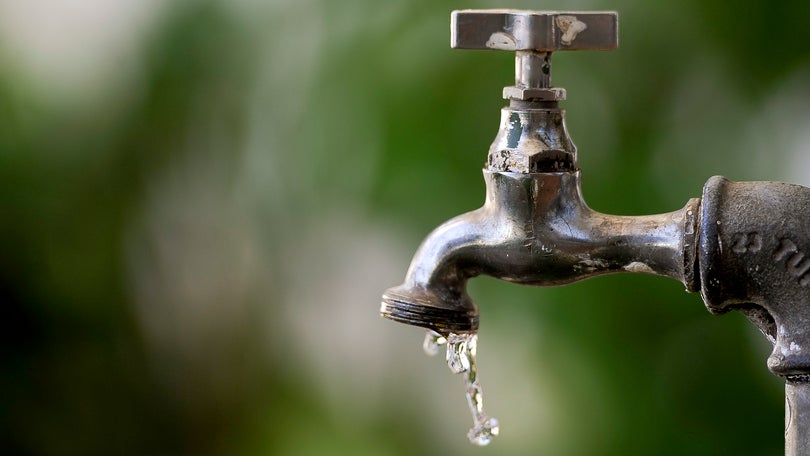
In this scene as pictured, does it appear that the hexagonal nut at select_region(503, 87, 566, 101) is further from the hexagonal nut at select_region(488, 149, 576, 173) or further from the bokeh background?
the bokeh background

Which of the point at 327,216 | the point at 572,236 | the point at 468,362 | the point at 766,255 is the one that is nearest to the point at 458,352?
the point at 468,362

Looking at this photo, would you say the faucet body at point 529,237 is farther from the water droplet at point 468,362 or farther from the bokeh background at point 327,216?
the bokeh background at point 327,216

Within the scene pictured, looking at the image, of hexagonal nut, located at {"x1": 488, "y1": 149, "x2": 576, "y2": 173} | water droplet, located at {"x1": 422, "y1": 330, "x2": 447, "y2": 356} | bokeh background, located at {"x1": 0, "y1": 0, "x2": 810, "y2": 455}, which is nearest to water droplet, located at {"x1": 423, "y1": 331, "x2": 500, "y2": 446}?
water droplet, located at {"x1": 422, "y1": 330, "x2": 447, "y2": 356}

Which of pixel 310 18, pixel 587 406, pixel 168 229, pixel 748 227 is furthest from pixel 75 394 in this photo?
pixel 748 227

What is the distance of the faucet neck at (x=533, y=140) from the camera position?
2.30ft

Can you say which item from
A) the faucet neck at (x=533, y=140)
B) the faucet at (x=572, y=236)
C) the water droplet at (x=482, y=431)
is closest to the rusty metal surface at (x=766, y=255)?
the faucet at (x=572, y=236)

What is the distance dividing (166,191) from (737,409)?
2.90 ft

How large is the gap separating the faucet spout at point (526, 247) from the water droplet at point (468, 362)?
19 mm

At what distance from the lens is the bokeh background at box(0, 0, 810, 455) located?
1.29m

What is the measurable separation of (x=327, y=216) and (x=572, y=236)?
82 cm

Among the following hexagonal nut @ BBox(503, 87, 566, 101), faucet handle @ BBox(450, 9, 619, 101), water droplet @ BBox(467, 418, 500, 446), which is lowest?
water droplet @ BBox(467, 418, 500, 446)

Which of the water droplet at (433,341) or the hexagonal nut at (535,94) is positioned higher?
the hexagonal nut at (535,94)

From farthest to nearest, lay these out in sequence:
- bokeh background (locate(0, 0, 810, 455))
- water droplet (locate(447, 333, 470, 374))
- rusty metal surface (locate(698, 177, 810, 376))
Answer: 1. bokeh background (locate(0, 0, 810, 455))
2. water droplet (locate(447, 333, 470, 374))
3. rusty metal surface (locate(698, 177, 810, 376))

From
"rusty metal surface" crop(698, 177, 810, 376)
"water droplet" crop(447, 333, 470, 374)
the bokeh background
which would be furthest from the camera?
the bokeh background
